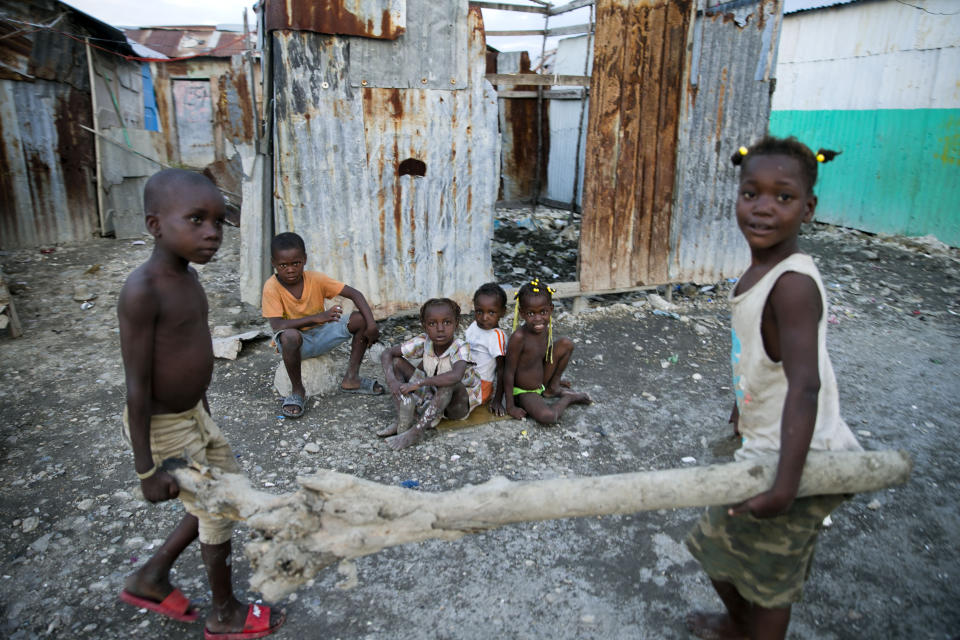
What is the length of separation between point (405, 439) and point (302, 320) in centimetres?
103

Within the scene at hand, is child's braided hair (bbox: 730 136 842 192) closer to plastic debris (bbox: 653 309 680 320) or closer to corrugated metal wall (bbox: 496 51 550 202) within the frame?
plastic debris (bbox: 653 309 680 320)

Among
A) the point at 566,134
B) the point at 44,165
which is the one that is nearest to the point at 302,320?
the point at 44,165

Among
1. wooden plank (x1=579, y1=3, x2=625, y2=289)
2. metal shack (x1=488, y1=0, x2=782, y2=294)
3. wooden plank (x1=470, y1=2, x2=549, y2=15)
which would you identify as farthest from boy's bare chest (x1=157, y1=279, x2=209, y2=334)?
wooden plank (x1=470, y1=2, x2=549, y2=15)

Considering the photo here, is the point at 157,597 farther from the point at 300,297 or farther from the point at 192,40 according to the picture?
the point at 192,40

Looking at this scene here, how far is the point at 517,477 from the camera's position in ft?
10.1

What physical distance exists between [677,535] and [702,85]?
4.21 meters

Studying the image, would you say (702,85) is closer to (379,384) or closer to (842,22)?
(379,384)

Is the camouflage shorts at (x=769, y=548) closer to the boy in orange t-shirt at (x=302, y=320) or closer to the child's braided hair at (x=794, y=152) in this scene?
the child's braided hair at (x=794, y=152)

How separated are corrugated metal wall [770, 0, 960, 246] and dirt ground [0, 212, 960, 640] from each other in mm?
4065

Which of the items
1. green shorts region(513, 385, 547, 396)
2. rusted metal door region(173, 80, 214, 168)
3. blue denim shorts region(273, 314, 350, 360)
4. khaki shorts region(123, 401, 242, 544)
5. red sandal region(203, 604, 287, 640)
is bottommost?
red sandal region(203, 604, 287, 640)

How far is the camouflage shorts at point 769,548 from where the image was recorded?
164cm

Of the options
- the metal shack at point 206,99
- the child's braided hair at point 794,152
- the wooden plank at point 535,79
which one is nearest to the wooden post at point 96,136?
the metal shack at point 206,99

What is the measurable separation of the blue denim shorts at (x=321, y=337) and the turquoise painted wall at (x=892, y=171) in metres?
8.67

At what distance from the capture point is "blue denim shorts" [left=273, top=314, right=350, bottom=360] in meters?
3.87
